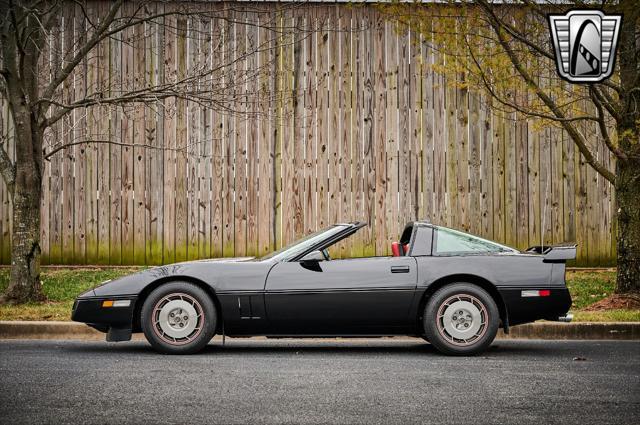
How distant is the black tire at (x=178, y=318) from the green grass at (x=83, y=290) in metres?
2.29

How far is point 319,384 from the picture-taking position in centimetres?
598

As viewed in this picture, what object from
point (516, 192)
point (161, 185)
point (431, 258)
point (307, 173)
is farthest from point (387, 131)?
point (431, 258)

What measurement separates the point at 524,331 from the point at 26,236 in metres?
5.92

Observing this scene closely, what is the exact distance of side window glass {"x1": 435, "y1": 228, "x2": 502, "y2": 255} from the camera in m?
7.59

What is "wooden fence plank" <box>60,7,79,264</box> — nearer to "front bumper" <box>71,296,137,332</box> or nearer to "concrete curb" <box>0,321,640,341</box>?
"concrete curb" <box>0,321,640,341</box>

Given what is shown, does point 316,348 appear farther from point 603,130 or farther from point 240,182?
point 240,182

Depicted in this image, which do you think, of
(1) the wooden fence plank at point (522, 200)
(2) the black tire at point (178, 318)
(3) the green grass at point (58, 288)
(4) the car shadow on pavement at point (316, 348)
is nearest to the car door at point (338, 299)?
(4) the car shadow on pavement at point (316, 348)

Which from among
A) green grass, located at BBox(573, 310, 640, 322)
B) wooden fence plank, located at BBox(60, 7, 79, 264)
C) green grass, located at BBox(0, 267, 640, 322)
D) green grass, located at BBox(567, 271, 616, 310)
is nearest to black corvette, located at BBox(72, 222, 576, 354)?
green grass, located at BBox(573, 310, 640, 322)

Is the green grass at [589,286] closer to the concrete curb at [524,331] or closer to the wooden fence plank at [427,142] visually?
→ the concrete curb at [524,331]

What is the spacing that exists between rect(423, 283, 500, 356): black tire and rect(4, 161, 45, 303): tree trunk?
529 centimetres

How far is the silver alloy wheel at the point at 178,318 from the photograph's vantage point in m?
7.28

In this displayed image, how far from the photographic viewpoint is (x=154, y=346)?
737cm

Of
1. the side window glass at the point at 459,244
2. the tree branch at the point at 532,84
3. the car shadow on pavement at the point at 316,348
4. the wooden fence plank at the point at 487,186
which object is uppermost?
the tree branch at the point at 532,84

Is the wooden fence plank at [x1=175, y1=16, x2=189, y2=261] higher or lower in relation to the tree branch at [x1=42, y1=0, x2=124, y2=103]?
lower
